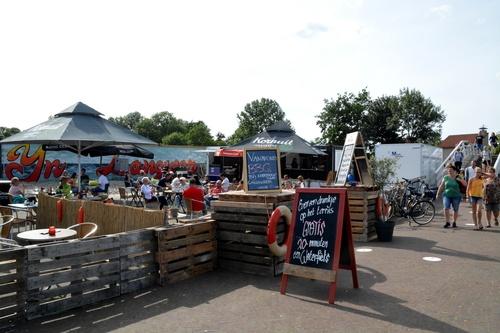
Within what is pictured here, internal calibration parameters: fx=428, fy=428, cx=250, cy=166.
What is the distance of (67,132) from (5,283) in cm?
736

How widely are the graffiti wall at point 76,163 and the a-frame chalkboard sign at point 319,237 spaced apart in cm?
1494

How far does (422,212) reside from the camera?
12.0 metres

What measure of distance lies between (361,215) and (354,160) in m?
2.10

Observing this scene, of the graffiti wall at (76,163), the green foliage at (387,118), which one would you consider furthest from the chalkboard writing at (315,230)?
the green foliage at (387,118)

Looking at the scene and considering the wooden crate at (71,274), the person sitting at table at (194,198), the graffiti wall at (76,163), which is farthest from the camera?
the graffiti wall at (76,163)

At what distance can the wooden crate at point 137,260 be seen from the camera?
5.66m

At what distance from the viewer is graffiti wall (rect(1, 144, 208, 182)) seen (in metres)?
23.3

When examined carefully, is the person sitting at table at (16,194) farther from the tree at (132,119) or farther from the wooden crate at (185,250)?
the tree at (132,119)

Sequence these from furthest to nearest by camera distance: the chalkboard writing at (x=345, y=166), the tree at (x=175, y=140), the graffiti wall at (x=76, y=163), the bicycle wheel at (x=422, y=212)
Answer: the tree at (x=175, y=140) → the graffiti wall at (x=76, y=163) → the bicycle wheel at (x=422, y=212) → the chalkboard writing at (x=345, y=166)

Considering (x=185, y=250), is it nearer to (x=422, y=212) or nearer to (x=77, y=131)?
(x=77, y=131)

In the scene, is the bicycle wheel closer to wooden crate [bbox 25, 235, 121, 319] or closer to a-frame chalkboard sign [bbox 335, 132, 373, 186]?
a-frame chalkboard sign [bbox 335, 132, 373, 186]

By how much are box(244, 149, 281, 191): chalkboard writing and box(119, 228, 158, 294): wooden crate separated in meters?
1.93

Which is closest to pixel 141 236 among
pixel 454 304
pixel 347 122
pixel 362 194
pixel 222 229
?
pixel 222 229

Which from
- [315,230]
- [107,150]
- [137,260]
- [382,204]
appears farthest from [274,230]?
[107,150]
